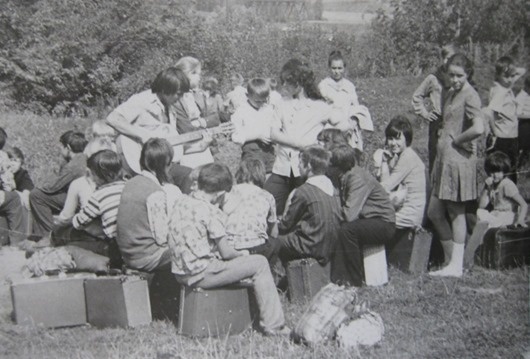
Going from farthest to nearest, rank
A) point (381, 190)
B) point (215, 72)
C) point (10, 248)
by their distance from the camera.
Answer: point (215, 72) < point (10, 248) < point (381, 190)

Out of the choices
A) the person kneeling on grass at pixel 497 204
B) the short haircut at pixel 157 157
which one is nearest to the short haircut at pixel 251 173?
the short haircut at pixel 157 157

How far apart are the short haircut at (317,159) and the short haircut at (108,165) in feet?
4.49

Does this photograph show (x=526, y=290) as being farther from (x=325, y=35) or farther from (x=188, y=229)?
(x=325, y=35)

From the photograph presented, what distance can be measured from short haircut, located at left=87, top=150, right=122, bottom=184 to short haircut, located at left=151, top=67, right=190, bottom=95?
2.59ft

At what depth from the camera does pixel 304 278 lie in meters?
4.78

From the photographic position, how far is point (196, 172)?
4766mm

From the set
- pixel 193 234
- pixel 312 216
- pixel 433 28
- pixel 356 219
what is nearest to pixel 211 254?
pixel 193 234

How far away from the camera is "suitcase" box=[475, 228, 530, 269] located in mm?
5371

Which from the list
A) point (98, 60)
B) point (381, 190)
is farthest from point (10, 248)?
point (381, 190)

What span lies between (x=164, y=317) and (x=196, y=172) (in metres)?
1.03

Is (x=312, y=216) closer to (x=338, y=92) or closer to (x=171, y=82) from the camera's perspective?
(x=171, y=82)

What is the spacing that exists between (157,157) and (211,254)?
858 millimetres

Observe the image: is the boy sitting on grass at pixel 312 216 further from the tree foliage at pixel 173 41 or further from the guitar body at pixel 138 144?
the tree foliage at pixel 173 41

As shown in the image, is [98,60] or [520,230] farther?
[98,60]
